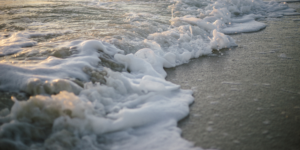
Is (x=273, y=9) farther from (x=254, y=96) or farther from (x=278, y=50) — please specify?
(x=254, y=96)

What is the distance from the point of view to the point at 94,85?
2.11 m

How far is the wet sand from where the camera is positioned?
1.54 m

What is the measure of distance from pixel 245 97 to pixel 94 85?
4.82ft

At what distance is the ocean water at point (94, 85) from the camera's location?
5.02ft

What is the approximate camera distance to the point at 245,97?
6.88ft

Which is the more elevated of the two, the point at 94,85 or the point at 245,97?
the point at 94,85

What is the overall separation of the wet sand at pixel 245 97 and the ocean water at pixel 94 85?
165mm

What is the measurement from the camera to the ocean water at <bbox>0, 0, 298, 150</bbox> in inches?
60.2

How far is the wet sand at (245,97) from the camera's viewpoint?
1545 mm

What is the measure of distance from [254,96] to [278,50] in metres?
1.67

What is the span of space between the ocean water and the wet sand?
0.54ft

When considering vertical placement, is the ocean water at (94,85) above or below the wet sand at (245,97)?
above

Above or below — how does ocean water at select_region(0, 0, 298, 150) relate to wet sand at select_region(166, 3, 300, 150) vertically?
above

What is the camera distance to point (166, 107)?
6.35ft
